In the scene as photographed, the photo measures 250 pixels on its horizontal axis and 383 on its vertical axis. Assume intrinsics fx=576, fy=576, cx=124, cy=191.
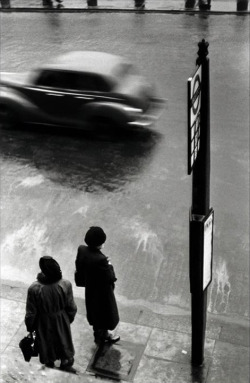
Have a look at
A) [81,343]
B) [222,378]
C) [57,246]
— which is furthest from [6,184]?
[222,378]

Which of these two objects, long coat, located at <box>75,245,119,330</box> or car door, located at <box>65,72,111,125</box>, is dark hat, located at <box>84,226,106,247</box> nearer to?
long coat, located at <box>75,245,119,330</box>

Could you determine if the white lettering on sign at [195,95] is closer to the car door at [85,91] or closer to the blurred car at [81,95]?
the blurred car at [81,95]

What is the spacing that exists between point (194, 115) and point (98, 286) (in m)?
2.47

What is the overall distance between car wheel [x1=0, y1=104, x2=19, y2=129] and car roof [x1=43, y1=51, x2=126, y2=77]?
124cm

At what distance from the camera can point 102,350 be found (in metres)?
6.62

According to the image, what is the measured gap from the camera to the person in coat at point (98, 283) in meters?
6.09

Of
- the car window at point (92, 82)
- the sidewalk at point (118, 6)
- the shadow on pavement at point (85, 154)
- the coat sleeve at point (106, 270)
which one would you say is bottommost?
the shadow on pavement at point (85, 154)

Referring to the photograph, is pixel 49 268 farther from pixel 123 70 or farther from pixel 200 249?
pixel 123 70

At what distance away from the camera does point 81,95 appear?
466 inches

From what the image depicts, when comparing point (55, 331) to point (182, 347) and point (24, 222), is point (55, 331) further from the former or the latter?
point (24, 222)

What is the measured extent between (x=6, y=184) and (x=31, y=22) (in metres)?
13.0

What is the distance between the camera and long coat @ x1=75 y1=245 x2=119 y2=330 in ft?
20.1

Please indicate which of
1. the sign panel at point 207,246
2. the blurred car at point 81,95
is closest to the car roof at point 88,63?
the blurred car at point 81,95

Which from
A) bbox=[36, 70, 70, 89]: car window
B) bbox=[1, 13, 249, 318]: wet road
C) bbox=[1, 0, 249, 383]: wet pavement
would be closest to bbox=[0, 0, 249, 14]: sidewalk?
bbox=[1, 13, 249, 318]: wet road
